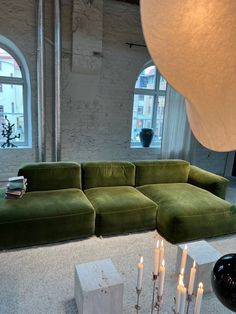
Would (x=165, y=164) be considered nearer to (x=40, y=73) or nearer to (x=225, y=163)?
(x=40, y=73)

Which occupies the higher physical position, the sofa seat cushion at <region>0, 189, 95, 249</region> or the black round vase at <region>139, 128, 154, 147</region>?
the black round vase at <region>139, 128, 154, 147</region>

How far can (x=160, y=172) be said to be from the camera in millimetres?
3035

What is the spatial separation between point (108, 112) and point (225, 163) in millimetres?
2620

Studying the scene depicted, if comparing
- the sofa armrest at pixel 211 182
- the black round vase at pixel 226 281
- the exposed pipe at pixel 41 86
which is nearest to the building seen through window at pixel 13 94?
the exposed pipe at pixel 41 86

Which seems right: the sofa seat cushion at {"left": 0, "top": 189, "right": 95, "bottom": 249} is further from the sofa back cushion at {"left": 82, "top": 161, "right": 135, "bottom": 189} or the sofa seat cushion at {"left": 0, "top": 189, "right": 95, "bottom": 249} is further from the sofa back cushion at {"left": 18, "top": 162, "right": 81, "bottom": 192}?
the sofa back cushion at {"left": 82, "top": 161, "right": 135, "bottom": 189}

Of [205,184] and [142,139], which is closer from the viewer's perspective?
[205,184]

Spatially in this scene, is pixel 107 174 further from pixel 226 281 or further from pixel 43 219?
pixel 226 281

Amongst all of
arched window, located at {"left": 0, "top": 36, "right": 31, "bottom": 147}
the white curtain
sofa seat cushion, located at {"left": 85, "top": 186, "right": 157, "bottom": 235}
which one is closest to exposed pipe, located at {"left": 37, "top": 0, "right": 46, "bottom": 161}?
arched window, located at {"left": 0, "top": 36, "right": 31, "bottom": 147}

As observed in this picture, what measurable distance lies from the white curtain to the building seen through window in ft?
7.76

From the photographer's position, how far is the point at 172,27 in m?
0.44

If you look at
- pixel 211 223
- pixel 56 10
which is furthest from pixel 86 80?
pixel 211 223

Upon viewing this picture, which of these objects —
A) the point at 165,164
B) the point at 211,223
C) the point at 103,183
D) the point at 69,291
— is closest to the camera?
the point at 69,291

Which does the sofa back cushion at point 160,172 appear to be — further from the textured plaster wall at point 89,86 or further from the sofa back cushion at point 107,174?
the textured plaster wall at point 89,86

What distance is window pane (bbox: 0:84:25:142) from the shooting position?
381cm
